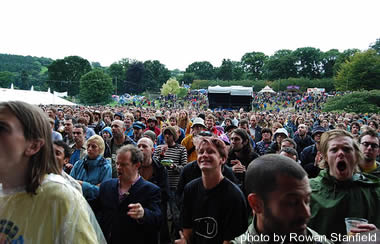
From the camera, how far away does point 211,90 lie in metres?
26.8

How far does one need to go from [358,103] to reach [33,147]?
130 ft

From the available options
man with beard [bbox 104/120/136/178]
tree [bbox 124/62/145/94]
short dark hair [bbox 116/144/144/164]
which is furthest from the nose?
tree [bbox 124/62/145/94]

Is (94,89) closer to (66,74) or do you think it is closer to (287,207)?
(66,74)

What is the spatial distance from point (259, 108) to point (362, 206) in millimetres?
41900

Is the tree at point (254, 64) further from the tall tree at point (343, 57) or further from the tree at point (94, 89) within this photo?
the tree at point (94, 89)

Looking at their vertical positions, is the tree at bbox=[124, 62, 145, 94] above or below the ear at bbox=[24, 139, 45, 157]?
above

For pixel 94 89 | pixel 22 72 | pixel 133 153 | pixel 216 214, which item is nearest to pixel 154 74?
pixel 94 89

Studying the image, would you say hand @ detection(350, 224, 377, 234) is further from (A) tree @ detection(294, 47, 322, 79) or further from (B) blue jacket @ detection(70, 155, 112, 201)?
(A) tree @ detection(294, 47, 322, 79)

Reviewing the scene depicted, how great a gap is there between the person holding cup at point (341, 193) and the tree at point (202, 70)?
103807mm

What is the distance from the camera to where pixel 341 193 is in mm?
2525

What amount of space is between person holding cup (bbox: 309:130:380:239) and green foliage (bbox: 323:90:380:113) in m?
36.0

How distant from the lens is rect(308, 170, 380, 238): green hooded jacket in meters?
2.43

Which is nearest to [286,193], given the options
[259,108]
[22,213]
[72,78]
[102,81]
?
[22,213]

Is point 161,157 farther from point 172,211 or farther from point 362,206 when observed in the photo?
point 362,206
